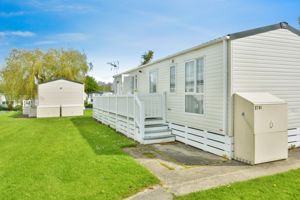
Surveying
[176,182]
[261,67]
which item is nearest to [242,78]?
[261,67]

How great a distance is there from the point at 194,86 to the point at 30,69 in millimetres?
21280

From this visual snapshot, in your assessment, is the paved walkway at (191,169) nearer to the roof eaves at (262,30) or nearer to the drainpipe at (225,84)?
the drainpipe at (225,84)

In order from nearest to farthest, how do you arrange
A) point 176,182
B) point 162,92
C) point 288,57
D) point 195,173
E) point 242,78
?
1. point 176,182
2. point 195,173
3. point 242,78
4. point 288,57
5. point 162,92

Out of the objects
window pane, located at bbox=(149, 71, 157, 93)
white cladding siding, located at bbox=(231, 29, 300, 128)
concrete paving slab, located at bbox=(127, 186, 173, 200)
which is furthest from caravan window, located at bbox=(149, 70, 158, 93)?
concrete paving slab, located at bbox=(127, 186, 173, 200)

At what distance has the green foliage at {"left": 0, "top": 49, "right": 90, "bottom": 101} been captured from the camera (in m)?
22.3

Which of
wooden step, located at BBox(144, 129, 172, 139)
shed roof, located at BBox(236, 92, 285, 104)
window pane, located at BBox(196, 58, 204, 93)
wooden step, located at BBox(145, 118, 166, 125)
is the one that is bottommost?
wooden step, located at BBox(144, 129, 172, 139)

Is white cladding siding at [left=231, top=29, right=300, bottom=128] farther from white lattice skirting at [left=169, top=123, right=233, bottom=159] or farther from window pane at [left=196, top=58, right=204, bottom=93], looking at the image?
white lattice skirting at [left=169, top=123, right=233, bottom=159]

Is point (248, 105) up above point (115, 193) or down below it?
above

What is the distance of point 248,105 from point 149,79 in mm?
5893

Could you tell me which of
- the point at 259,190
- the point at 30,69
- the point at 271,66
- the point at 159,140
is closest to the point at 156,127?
the point at 159,140

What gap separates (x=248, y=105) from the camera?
521 cm

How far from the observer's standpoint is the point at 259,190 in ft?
12.1

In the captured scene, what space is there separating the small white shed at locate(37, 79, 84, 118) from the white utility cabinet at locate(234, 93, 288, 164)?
17299 mm

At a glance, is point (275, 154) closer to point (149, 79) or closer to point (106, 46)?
point (149, 79)
